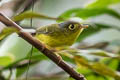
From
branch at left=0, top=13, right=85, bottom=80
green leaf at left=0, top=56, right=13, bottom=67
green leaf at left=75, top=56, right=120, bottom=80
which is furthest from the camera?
green leaf at left=0, top=56, right=13, bottom=67

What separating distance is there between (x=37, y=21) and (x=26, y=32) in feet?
4.19

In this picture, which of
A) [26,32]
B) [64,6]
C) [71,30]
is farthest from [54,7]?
[26,32]

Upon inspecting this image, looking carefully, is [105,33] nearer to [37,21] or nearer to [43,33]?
[37,21]

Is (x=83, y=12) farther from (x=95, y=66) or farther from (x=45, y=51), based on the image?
(x=45, y=51)

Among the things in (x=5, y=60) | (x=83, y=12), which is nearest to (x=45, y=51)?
(x=5, y=60)

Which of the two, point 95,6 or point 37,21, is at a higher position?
point 95,6

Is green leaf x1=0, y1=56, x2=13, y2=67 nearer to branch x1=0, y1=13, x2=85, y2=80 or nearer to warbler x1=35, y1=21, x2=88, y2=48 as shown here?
warbler x1=35, y1=21, x2=88, y2=48

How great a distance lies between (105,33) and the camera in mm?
1952

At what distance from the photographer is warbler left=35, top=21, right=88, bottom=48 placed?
107cm

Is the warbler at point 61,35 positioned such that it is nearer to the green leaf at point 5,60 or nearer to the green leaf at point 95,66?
the green leaf at point 95,66

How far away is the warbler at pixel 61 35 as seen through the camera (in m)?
1.07

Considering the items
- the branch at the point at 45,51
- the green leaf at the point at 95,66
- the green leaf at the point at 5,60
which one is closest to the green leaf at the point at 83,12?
the green leaf at the point at 5,60

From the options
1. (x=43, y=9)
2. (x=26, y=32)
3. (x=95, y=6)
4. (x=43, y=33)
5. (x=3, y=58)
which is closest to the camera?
(x=26, y=32)

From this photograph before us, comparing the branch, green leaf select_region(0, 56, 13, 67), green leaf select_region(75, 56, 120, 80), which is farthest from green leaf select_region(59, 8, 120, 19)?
the branch
